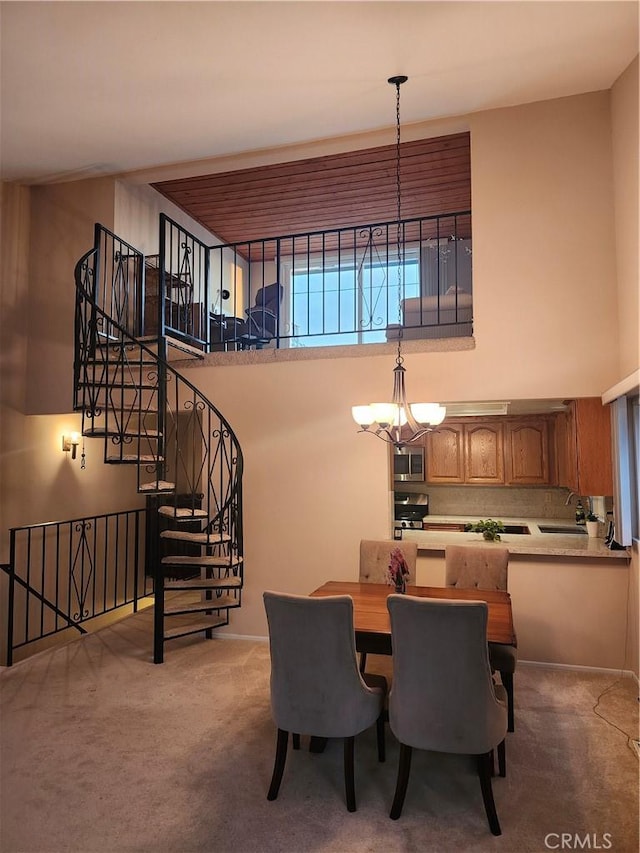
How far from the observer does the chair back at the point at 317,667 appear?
2246 millimetres

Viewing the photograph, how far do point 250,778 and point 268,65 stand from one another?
4244mm

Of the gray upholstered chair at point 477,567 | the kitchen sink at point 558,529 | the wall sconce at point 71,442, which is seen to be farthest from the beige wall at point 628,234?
the wall sconce at point 71,442

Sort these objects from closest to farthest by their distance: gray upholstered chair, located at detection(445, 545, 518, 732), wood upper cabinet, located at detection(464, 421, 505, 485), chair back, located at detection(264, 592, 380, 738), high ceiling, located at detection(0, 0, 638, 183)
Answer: chair back, located at detection(264, 592, 380, 738) < high ceiling, located at detection(0, 0, 638, 183) < gray upholstered chair, located at detection(445, 545, 518, 732) < wood upper cabinet, located at detection(464, 421, 505, 485)

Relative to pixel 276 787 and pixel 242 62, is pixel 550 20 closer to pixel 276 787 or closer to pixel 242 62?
pixel 242 62

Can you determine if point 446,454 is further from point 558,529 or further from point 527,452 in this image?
point 558,529

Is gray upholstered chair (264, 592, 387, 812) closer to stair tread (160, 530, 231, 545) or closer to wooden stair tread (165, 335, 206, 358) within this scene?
stair tread (160, 530, 231, 545)

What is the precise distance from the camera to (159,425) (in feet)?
13.3

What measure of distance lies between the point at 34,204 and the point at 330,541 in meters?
4.52

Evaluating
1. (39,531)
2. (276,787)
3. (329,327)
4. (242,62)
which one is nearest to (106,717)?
(276,787)

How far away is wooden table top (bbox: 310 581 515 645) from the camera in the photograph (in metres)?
2.55

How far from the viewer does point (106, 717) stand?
123 inches

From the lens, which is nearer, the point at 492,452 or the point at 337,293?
the point at 492,452
